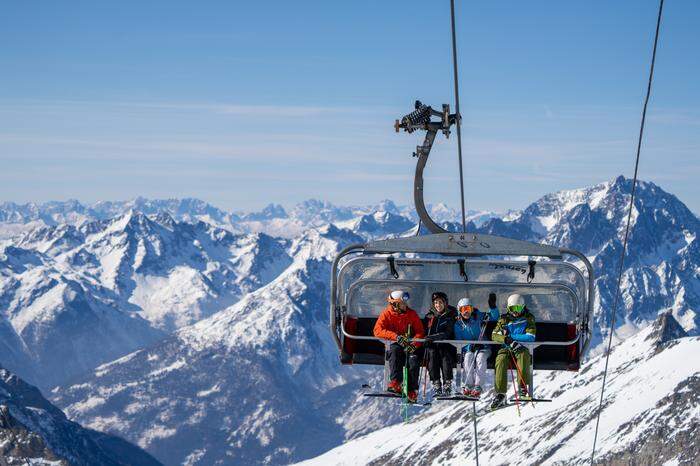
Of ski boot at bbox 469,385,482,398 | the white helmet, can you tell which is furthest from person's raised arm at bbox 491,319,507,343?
ski boot at bbox 469,385,482,398

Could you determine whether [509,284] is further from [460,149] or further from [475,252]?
[460,149]

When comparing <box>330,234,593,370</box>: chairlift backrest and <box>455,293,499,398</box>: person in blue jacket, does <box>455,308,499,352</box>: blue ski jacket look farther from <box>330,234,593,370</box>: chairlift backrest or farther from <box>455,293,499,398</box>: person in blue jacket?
<box>330,234,593,370</box>: chairlift backrest

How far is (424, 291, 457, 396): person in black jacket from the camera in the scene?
29016 millimetres

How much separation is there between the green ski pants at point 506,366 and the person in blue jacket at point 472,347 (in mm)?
442

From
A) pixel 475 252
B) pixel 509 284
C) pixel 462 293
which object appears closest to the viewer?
pixel 475 252

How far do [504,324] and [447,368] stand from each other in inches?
82.6

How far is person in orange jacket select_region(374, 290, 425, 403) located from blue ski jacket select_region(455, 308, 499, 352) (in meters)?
1.16

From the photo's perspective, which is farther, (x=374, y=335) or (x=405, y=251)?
(x=374, y=335)

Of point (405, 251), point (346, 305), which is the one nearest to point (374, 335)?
point (346, 305)

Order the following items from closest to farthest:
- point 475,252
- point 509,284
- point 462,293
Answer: point 475,252
point 509,284
point 462,293

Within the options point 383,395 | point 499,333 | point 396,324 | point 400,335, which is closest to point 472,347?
point 499,333

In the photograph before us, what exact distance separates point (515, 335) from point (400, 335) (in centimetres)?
327

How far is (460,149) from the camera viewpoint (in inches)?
1065

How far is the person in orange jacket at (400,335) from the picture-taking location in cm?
2895
